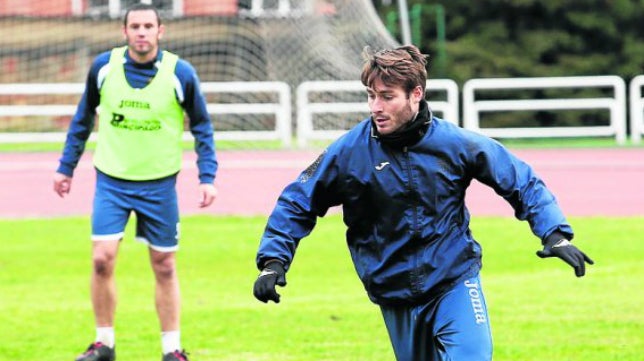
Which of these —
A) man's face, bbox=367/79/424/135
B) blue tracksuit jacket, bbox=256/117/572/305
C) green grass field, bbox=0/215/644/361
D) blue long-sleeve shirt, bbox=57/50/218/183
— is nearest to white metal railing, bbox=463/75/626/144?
green grass field, bbox=0/215/644/361

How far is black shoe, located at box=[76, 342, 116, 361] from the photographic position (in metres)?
8.86

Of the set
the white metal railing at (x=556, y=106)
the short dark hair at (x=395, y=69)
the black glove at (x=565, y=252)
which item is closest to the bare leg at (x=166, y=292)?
the short dark hair at (x=395, y=69)

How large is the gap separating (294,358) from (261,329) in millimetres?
1166

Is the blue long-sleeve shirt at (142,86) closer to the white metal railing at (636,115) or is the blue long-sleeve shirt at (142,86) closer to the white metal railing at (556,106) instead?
the white metal railing at (556,106)

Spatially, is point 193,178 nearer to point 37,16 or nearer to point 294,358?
point 37,16

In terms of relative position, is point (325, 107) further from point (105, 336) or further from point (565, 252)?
point (565, 252)

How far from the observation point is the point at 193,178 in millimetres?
21812

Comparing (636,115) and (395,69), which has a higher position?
(395,69)

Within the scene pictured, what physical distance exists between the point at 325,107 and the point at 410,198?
766 inches

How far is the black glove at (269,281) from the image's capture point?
5.95m

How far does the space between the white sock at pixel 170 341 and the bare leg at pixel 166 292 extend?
0.03 metres

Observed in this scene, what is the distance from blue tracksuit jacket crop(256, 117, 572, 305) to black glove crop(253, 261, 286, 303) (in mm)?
77

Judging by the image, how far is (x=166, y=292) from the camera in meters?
8.97

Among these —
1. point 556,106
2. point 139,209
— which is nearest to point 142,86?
point 139,209
